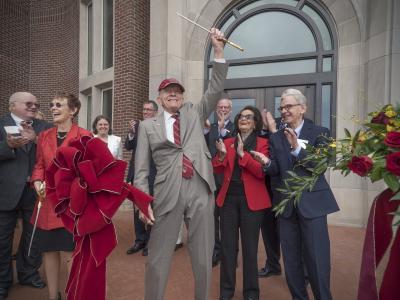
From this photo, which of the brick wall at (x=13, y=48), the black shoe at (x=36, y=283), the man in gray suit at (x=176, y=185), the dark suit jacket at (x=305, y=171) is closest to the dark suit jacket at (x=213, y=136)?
the dark suit jacket at (x=305, y=171)

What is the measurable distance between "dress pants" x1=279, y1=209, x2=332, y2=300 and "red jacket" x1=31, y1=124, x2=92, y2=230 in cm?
209

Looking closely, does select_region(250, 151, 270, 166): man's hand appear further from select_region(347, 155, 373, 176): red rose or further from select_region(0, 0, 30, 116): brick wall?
select_region(0, 0, 30, 116): brick wall

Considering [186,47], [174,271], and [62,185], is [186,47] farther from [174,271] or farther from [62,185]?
[62,185]

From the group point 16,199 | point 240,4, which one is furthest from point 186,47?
point 16,199

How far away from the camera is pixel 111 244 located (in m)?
2.32

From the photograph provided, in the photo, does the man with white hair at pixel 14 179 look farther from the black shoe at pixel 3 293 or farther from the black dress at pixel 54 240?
the black dress at pixel 54 240

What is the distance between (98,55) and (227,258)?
8.83m

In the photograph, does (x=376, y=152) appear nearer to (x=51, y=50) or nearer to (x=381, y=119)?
(x=381, y=119)

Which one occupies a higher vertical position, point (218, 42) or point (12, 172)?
point (218, 42)

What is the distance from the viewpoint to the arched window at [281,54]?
686 centimetres

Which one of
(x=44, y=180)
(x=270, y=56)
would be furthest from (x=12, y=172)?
(x=270, y=56)

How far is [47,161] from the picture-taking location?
3.12 meters

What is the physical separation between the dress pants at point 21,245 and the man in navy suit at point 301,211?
2574mm

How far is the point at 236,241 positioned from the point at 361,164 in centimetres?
213
